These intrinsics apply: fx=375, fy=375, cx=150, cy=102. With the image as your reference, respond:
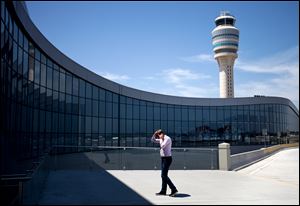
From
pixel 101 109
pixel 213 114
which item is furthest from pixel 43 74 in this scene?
pixel 213 114

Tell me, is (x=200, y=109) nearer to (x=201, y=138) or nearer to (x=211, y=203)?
(x=201, y=138)

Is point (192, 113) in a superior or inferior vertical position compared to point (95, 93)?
inferior

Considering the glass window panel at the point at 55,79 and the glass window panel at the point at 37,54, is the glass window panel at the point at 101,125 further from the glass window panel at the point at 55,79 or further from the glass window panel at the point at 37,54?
the glass window panel at the point at 37,54

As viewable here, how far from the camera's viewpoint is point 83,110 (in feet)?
104

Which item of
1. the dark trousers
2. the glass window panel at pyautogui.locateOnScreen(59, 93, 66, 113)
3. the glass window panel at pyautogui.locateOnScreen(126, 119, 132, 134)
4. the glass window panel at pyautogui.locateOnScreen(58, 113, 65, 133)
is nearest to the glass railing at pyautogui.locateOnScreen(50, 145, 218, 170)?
the dark trousers

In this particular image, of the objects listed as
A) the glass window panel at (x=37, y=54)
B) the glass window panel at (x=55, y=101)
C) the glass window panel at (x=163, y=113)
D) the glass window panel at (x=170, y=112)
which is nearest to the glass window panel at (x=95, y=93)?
the glass window panel at (x=55, y=101)

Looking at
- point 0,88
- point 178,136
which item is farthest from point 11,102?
point 178,136

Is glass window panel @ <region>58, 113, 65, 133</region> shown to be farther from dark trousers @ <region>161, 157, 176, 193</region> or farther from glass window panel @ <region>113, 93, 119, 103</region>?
dark trousers @ <region>161, 157, 176, 193</region>

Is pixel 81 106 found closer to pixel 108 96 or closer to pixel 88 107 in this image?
pixel 88 107

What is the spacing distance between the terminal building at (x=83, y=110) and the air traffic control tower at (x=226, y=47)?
2844 inches

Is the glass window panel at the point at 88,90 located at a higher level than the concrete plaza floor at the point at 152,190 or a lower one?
higher

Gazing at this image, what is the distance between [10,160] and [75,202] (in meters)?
9.86

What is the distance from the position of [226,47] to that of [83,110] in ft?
377

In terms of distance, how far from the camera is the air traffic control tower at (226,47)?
13888 centimetres
